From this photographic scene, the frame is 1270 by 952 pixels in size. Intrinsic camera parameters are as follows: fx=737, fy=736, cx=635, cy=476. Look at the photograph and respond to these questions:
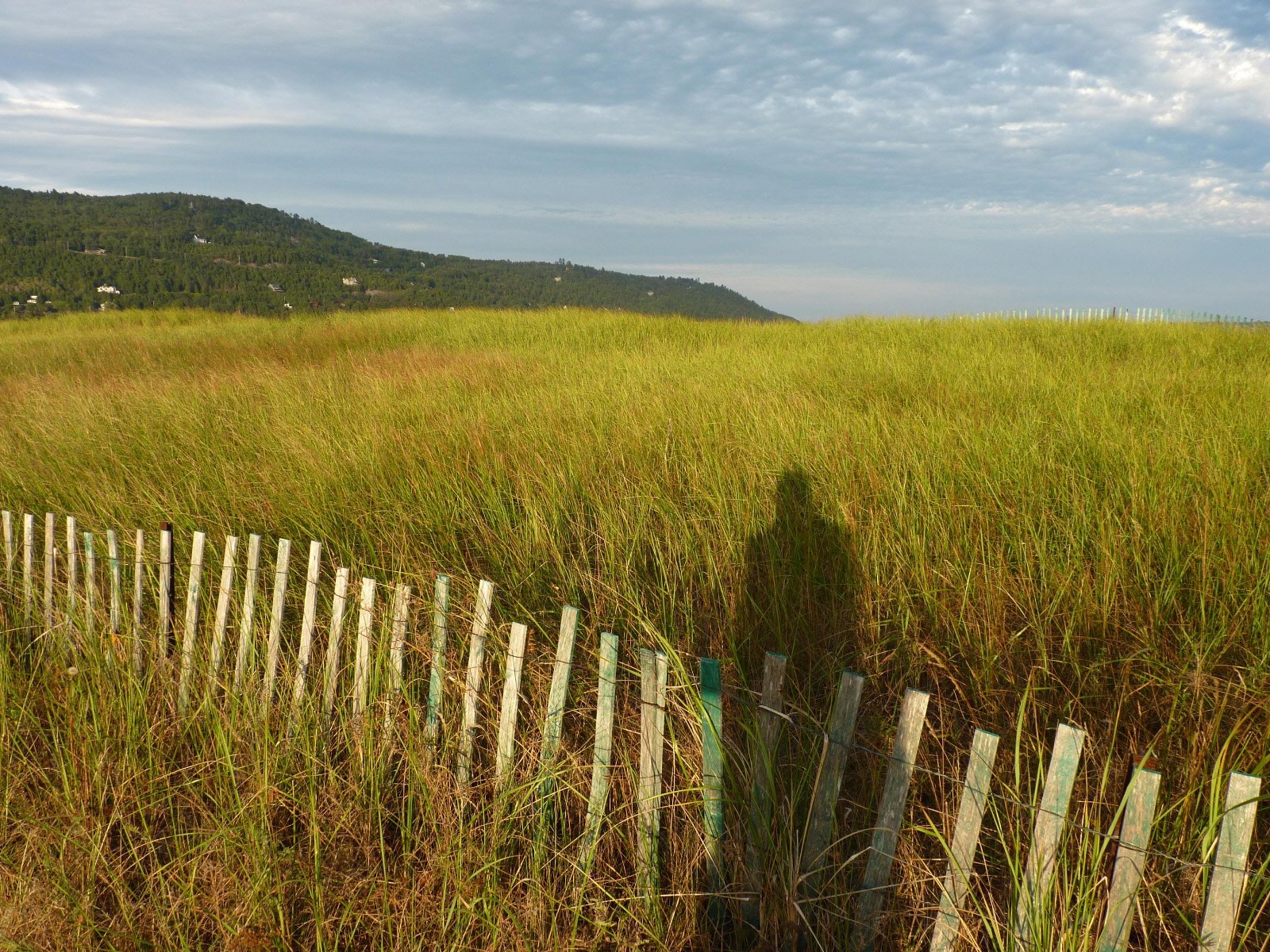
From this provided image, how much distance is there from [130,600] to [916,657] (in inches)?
130

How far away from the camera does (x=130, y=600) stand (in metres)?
3.32

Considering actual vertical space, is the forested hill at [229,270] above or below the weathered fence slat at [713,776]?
above

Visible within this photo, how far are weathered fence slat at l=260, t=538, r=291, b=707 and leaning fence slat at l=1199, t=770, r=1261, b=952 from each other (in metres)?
2.39

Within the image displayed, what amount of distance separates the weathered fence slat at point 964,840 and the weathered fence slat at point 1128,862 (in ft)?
0.71

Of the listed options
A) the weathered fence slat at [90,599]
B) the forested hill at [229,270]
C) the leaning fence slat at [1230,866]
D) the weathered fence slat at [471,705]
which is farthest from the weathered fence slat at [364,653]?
the forested hill at [229,270]

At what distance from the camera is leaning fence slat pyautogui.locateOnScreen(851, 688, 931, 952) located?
1.44 m

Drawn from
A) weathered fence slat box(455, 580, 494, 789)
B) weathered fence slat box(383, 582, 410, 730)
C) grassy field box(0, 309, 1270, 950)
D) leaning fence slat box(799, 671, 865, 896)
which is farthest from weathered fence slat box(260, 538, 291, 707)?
leaning fence slat box(799, 671, 865, 896)

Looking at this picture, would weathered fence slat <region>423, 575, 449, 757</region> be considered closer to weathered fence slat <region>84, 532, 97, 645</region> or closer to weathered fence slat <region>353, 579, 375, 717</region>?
weathered fence slat <region>353, 579, 375, 717</region>

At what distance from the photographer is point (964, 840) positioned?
1.45 meters

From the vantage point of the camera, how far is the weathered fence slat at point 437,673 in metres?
2.18

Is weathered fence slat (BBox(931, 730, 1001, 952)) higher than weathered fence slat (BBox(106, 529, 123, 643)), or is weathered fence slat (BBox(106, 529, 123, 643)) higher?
weathered fence slat (BBox(931, 730, 1001, 952))

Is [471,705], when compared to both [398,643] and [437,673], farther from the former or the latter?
[398,643]

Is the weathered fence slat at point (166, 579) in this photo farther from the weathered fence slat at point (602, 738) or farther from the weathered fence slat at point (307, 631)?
the weathered fence slat at point (602, 738)

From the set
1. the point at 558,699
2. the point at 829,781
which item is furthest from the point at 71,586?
the point at 829,781
